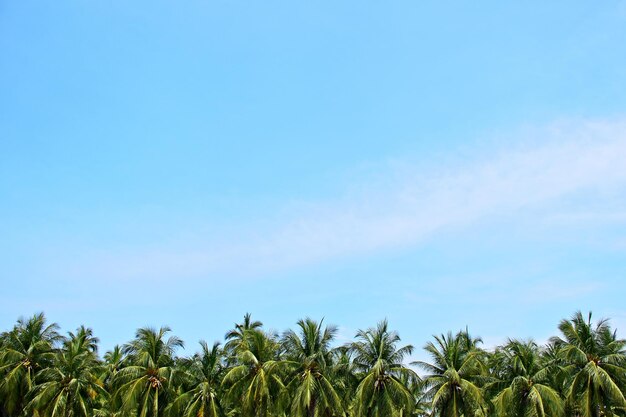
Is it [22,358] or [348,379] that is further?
[22,358]

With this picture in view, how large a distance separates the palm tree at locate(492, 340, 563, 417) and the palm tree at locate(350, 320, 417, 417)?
8162mm

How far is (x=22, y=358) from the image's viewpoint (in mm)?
57750

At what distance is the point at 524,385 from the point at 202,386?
27.6 meters

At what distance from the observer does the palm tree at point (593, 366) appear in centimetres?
4494

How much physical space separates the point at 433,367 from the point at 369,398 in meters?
6.43

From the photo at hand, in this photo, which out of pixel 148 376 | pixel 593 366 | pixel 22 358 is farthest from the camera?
pixel 22 358

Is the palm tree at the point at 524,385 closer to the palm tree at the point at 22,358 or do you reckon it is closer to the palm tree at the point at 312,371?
the palm tree at the point at 312,371

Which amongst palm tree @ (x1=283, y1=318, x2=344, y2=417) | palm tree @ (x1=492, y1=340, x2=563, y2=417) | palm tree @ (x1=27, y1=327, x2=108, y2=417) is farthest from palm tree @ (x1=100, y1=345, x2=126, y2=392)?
palm tree @ (x1=492, y1=340, x2=563, y2=417)

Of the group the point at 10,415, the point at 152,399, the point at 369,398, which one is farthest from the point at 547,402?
the point at 10,415

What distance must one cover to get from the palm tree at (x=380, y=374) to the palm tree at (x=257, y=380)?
665 centimetres

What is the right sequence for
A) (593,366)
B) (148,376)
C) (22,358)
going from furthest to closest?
(22,358), (148,376), (593,366)

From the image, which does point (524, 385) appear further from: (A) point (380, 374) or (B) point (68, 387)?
(B) point (68, 387)

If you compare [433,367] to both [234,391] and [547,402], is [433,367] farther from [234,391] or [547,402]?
[234,391]

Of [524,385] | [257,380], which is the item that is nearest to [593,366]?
[524,385]
